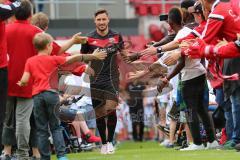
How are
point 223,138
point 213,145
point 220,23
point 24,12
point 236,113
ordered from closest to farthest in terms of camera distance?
point 220,23
point 24,12
point 236,113
point 213,145
point 223,138

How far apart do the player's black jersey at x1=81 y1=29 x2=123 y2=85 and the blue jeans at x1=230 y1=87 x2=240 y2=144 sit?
225cm

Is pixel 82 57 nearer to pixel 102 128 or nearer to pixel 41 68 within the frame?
pixel 41 68

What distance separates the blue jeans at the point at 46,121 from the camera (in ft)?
37.8

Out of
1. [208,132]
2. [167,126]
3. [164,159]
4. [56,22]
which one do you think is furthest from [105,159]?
[56,22]

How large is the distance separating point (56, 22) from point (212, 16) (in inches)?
800

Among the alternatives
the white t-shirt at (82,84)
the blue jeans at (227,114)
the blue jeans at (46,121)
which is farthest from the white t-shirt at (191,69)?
the blue jeans at (46,121)

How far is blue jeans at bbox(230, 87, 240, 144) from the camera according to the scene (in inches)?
494

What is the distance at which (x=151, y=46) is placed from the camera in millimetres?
14531

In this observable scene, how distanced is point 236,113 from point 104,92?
2416 millimetres

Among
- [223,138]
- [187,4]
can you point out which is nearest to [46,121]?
[223,138]

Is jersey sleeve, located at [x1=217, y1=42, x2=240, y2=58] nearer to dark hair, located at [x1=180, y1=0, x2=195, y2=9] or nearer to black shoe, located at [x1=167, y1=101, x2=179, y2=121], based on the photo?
dark hair, located at [x1=180, y1=0, x2=195, y2=9]

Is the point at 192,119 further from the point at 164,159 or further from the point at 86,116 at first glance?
the point at 86,116

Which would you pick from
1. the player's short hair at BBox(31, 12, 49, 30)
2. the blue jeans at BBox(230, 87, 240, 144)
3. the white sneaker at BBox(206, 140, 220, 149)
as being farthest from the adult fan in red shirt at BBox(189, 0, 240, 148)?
the player's short hair at BBox(31, 12, 49, 30)

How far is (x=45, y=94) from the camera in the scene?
11602 mm
